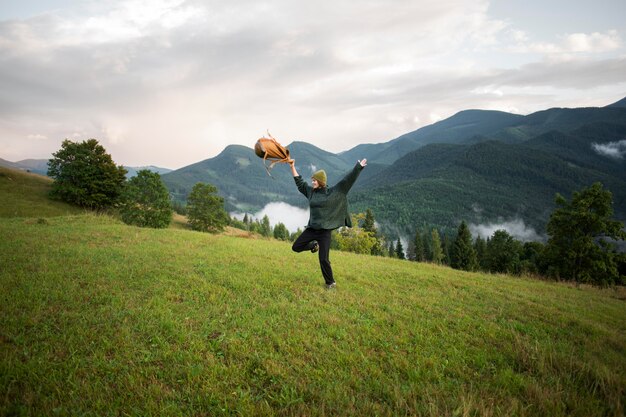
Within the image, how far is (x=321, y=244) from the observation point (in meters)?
8.27

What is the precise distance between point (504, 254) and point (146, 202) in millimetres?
76113

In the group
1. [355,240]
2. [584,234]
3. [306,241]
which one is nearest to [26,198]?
[355,240]

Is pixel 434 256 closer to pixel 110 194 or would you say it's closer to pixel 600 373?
pixel 110 194

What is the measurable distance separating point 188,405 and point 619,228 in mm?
36835

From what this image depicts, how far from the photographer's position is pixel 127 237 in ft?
47.9

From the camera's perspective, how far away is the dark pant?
27.2 feet

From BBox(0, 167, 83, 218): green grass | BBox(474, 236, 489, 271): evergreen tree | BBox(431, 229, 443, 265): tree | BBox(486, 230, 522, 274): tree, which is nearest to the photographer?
BBox(0, 167, 83, 218): green grass

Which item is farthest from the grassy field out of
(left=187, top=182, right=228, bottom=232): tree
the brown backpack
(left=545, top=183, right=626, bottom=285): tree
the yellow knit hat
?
(left=187, top=182, right=228, bottom=232): tree

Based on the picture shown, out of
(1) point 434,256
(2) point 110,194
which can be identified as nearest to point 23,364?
(2) point 110,194

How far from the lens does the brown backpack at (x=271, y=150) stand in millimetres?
7969

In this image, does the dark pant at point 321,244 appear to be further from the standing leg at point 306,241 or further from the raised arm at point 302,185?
the raised arm at point 302,185

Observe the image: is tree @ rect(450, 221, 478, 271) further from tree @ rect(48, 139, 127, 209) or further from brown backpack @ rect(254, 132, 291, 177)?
tree @ rect(48, 139, 127, 209)

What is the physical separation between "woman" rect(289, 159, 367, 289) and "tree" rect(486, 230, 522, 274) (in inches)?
2825

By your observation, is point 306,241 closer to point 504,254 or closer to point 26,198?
point 26,198
